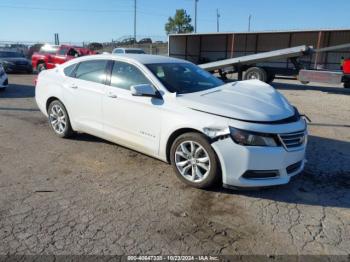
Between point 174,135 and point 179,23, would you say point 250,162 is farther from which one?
point 179,23

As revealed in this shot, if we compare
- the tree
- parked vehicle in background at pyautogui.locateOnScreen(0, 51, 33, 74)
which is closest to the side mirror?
parked vehicle in background at pyautogui.locateOnScreen(0, 51, 33, 74)

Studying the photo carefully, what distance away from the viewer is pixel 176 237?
11.0ft

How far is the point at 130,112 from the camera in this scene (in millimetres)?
5023

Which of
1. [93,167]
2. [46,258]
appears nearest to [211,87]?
[93,167]

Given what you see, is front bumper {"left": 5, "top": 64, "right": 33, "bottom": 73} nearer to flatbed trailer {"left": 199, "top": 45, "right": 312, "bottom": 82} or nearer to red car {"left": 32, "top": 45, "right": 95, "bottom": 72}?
red car {"left": 32, "top": 45, "right": 95, "bottom": 72}

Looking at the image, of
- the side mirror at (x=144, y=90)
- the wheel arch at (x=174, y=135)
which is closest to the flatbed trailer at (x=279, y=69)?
the side mirror at (x=144, y=90)

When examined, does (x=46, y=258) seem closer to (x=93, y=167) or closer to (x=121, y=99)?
(x=93, y=167)

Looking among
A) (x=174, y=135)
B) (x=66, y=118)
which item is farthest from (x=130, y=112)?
(x=66, y=118)

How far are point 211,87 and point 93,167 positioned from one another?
81.5 inches

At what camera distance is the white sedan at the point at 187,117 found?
4.02 m

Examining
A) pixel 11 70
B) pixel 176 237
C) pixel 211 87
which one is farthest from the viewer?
pixel 11 70

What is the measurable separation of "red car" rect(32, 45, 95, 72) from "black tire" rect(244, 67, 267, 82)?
9.45 m

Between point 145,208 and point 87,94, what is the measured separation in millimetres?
2504

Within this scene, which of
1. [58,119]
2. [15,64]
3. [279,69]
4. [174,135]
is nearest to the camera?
[174,135]
